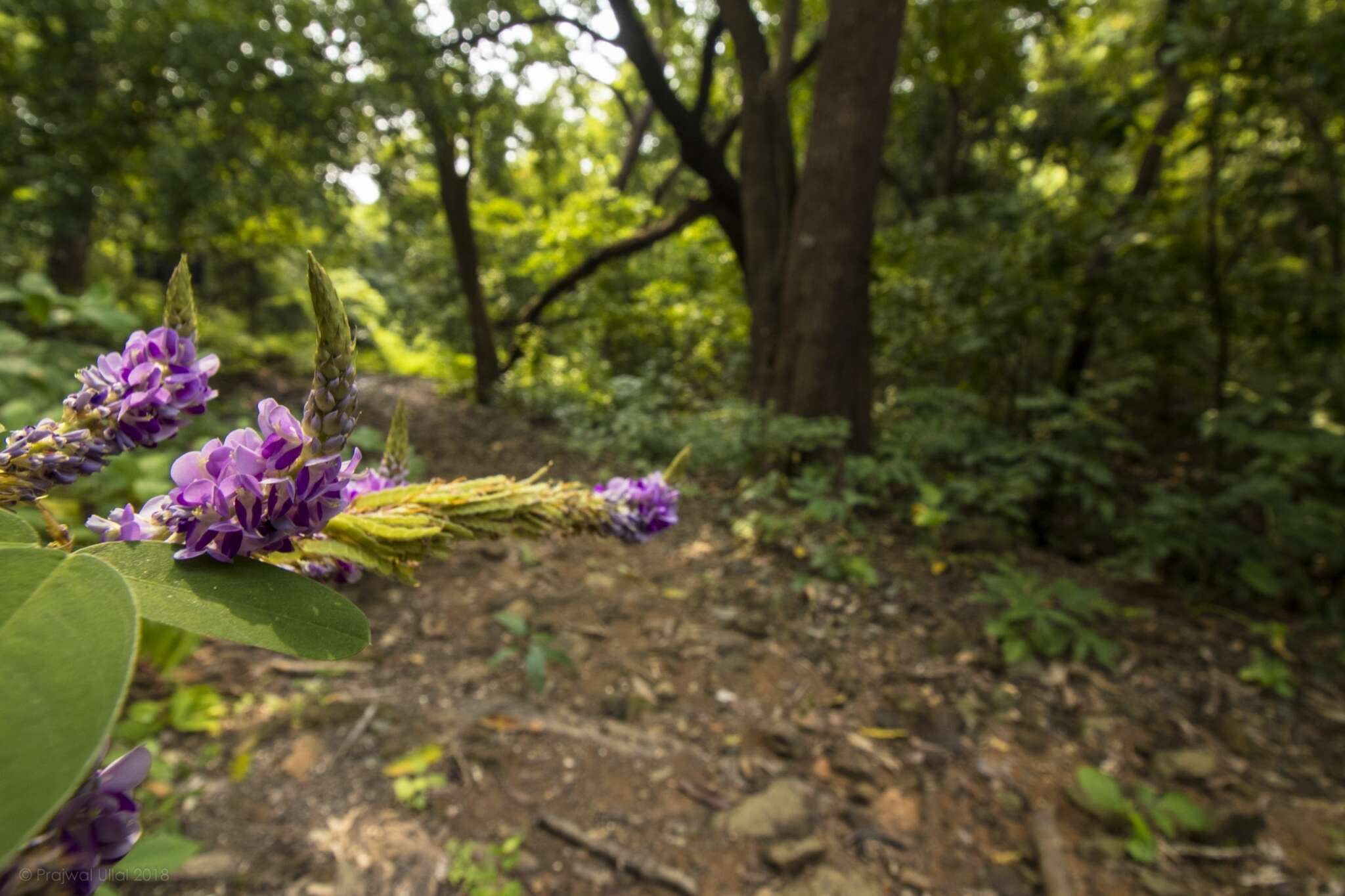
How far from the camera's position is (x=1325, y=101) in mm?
3711

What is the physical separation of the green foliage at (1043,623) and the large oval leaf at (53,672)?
3.24 metres

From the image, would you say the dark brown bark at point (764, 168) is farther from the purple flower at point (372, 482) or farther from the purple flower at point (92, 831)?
the purple flower at point (92, 831)

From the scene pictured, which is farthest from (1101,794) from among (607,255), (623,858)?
(607,255)

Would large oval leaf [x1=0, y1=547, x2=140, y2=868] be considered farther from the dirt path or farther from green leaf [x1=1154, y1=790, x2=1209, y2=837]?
green leaf [x1=1154, y1=790, x2=1209, y2=837]

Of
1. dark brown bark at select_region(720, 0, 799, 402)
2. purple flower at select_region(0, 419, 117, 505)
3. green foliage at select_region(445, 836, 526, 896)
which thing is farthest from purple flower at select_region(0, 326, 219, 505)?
dark brown bark at select_region(720, 0, 799, 402)

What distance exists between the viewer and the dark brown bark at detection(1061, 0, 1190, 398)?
4.18m

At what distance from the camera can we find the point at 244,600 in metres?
0.42

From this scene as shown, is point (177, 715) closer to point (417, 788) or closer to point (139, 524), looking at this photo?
point (417, 788)

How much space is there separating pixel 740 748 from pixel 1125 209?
14.1 ft

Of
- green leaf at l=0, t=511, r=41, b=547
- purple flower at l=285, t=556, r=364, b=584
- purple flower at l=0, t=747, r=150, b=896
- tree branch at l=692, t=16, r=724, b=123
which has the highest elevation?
tree branch at l=692, t=16, r=724, b=123

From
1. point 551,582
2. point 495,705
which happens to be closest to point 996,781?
point 495,705

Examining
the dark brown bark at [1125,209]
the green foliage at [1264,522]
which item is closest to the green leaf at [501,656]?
the green foliage at [1264,522]

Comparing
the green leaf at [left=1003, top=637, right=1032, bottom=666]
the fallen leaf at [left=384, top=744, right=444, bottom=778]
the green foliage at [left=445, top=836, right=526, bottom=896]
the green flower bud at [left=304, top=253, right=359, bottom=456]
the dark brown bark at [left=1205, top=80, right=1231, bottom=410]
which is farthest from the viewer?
the dark brown bark at [left=1205, top=80, right=1231, bottom=410]

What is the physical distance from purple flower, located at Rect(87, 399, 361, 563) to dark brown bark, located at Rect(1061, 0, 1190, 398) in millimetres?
4947
